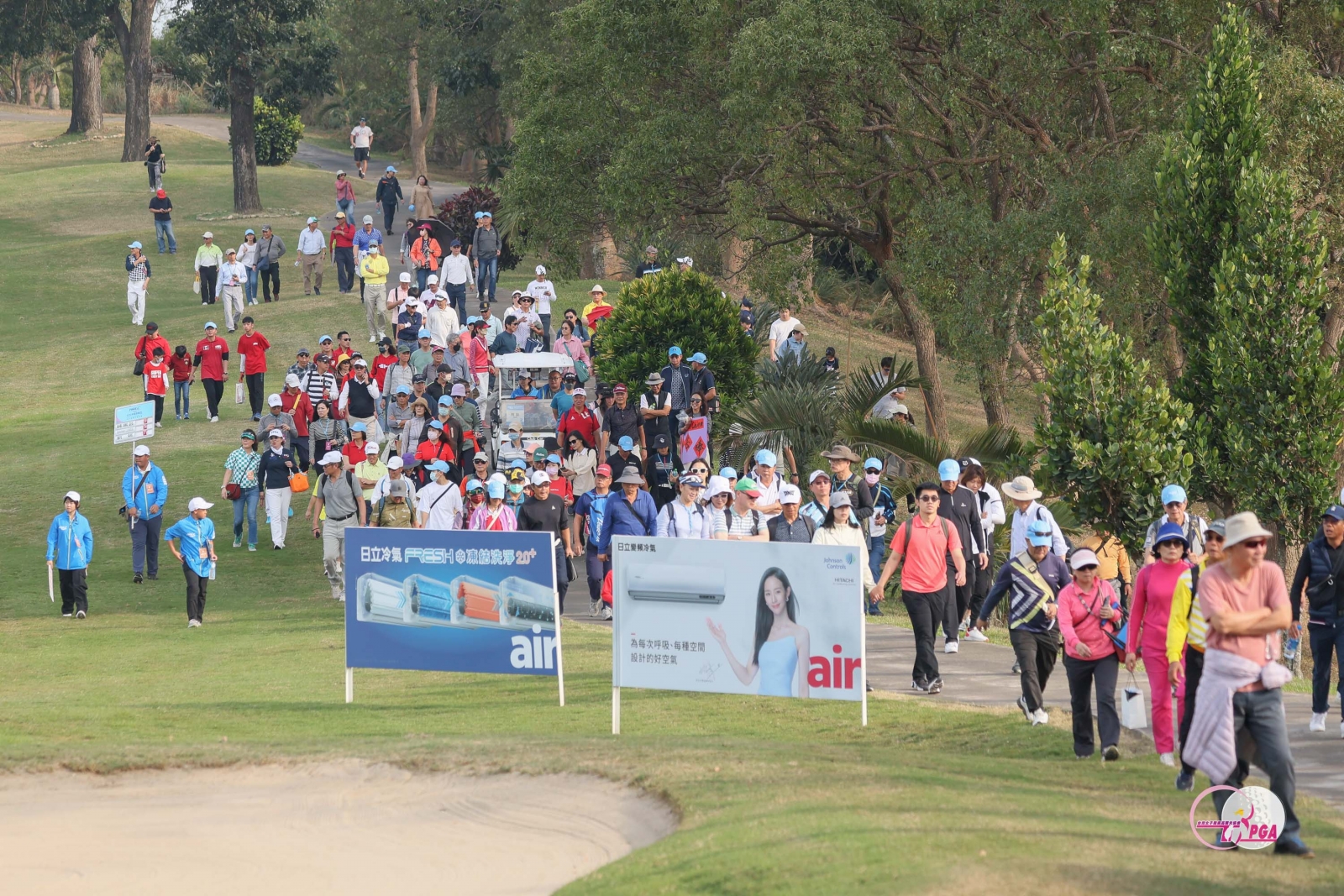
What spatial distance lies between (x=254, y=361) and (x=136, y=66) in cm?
3532

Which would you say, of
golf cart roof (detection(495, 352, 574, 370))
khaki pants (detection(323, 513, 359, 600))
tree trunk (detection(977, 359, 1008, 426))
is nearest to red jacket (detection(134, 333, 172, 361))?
golf cart roof (detection(495, 352, 574, 370))

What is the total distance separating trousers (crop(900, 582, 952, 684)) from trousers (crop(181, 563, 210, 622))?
29.6 ft

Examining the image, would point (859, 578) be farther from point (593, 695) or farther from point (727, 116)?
point (727, 116)

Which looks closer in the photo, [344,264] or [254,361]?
[254,361]

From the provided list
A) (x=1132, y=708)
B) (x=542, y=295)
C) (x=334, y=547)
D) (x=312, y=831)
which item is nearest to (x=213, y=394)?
(x=542, y=295)

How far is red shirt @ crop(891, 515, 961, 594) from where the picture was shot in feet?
42.7

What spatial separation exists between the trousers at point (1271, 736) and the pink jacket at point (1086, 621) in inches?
90.4

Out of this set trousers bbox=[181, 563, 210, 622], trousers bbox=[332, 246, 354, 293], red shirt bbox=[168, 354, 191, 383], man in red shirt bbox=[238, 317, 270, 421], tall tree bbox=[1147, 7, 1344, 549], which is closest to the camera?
tall tree bbox=[1147, 7, 1344, 549]

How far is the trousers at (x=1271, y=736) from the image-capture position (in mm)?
7902

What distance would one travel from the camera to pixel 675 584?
37.8 ft

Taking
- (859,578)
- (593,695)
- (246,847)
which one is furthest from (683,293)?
(246,847)

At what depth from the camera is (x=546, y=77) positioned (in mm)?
31656

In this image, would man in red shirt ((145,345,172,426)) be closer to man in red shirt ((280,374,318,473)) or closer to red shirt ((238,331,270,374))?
red shirt ((238,331,270,374))

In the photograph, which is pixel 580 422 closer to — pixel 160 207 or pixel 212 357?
pixel 212 357
